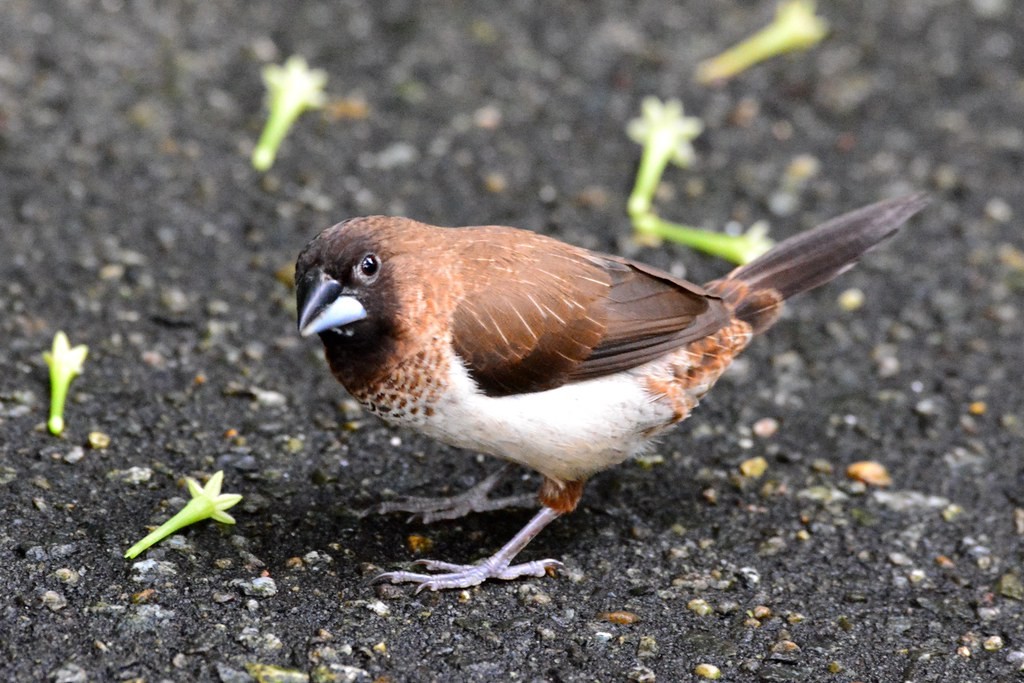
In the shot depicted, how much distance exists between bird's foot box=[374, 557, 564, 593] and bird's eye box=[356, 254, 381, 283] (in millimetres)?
904

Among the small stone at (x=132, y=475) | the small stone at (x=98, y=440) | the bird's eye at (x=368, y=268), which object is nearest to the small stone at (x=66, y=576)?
the small stone at (x=132, y=475)

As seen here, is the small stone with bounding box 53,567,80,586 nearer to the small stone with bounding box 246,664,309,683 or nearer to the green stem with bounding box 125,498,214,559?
the green stem with bounding box 125,498,214,559

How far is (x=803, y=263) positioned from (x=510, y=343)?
4.11 feet

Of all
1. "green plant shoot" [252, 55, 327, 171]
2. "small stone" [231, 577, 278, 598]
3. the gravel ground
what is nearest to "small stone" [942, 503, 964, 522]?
the gravel ground

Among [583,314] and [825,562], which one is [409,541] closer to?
[583,314]

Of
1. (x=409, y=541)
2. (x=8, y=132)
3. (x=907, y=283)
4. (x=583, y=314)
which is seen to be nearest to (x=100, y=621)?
(x=409, y=541)

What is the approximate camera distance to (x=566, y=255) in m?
4.00

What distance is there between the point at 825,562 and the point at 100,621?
7.59 feet

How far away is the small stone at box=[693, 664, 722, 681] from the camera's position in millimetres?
3555

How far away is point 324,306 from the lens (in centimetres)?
358

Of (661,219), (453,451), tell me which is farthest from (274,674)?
(661,219)

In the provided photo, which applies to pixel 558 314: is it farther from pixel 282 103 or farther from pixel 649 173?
pixel 282 103

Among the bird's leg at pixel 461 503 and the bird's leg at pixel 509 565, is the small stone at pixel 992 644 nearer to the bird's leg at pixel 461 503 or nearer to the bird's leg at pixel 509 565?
the bird's leg at pixel 509 565

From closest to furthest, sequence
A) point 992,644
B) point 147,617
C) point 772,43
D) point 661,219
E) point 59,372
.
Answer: point 147,617 < point 992,644 < point 59,372 < point 661,219 < point 772,43
